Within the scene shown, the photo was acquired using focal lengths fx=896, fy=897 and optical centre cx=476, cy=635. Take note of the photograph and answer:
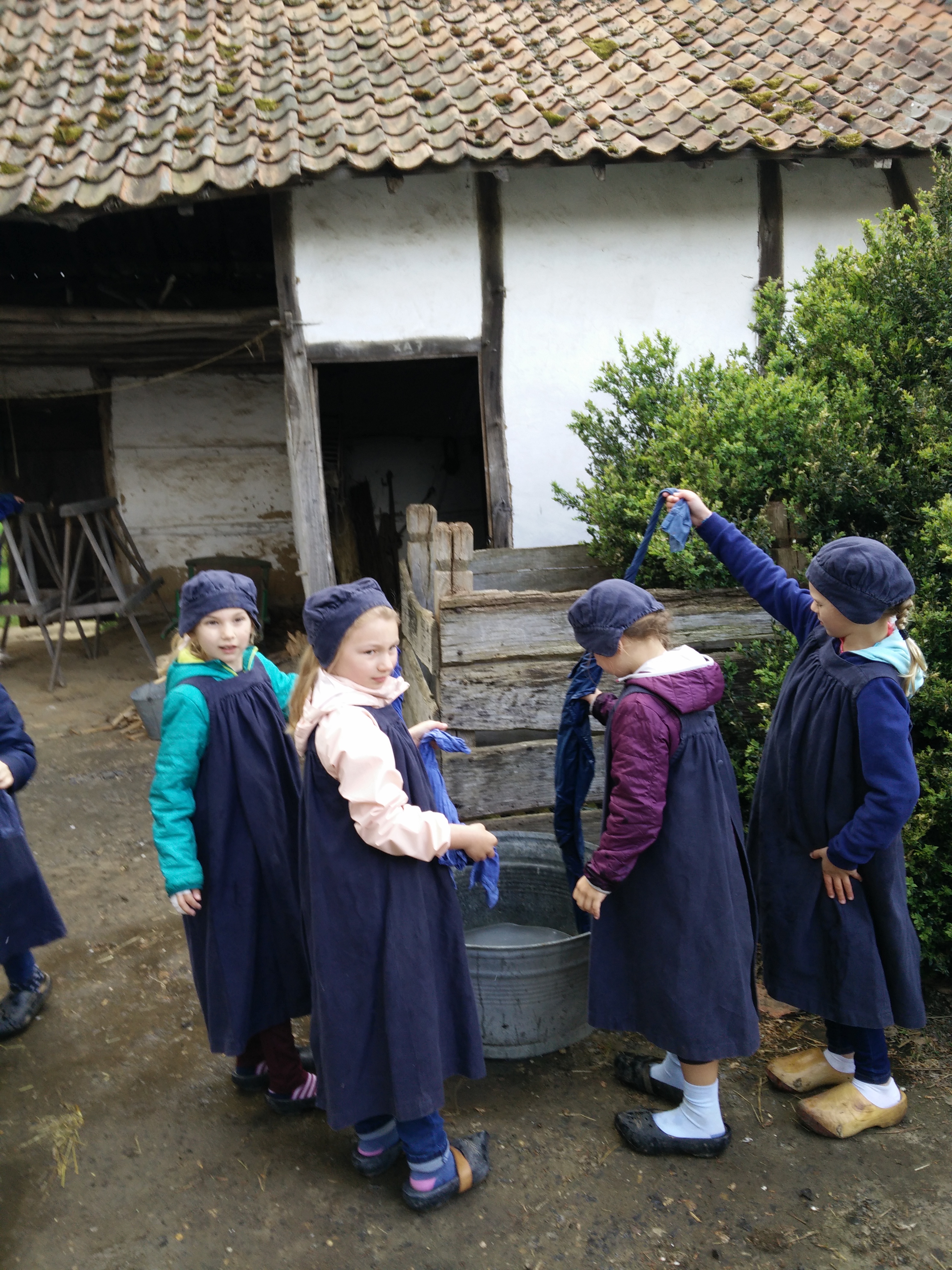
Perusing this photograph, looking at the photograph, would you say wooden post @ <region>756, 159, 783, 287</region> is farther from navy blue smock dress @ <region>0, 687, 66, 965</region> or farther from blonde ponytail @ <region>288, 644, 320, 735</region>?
navy blue smock dress @ <region>0, 687, 66, 965</region>

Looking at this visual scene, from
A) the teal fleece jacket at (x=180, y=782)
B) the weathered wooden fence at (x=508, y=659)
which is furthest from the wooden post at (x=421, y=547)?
the teal fleece jacket at (x=180, y=782)

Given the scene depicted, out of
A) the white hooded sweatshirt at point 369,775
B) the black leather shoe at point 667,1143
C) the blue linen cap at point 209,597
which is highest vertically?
the blue linen cap at point 209,597

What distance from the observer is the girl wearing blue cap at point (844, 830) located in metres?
2.19

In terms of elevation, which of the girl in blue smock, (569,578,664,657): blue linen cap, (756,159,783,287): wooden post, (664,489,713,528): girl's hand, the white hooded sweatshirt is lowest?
the girl in blue smock

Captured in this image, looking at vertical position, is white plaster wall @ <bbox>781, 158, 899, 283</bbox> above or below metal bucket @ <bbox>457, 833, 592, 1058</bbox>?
above

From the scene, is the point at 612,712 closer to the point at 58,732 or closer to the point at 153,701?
the point at 153,701

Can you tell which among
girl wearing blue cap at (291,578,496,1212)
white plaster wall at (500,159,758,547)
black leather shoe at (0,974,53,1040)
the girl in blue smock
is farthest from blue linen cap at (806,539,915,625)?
white plaster wall at (500,159,758,547)

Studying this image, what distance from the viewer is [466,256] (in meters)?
6.06

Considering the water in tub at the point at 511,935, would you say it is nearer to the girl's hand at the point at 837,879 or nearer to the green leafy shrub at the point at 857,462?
the green leafy shrub at the point at 857,462

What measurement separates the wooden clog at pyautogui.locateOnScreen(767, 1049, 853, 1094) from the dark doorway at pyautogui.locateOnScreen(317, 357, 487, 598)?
768 centimetres

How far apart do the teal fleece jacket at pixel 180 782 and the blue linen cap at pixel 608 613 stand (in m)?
1.07

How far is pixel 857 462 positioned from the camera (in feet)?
10.8

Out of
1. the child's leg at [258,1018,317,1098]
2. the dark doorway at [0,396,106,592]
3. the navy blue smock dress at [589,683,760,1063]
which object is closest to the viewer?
the navy blue smock dress at [589,683,760,1063]

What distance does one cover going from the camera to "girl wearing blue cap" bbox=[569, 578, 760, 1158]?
7.39 ft
